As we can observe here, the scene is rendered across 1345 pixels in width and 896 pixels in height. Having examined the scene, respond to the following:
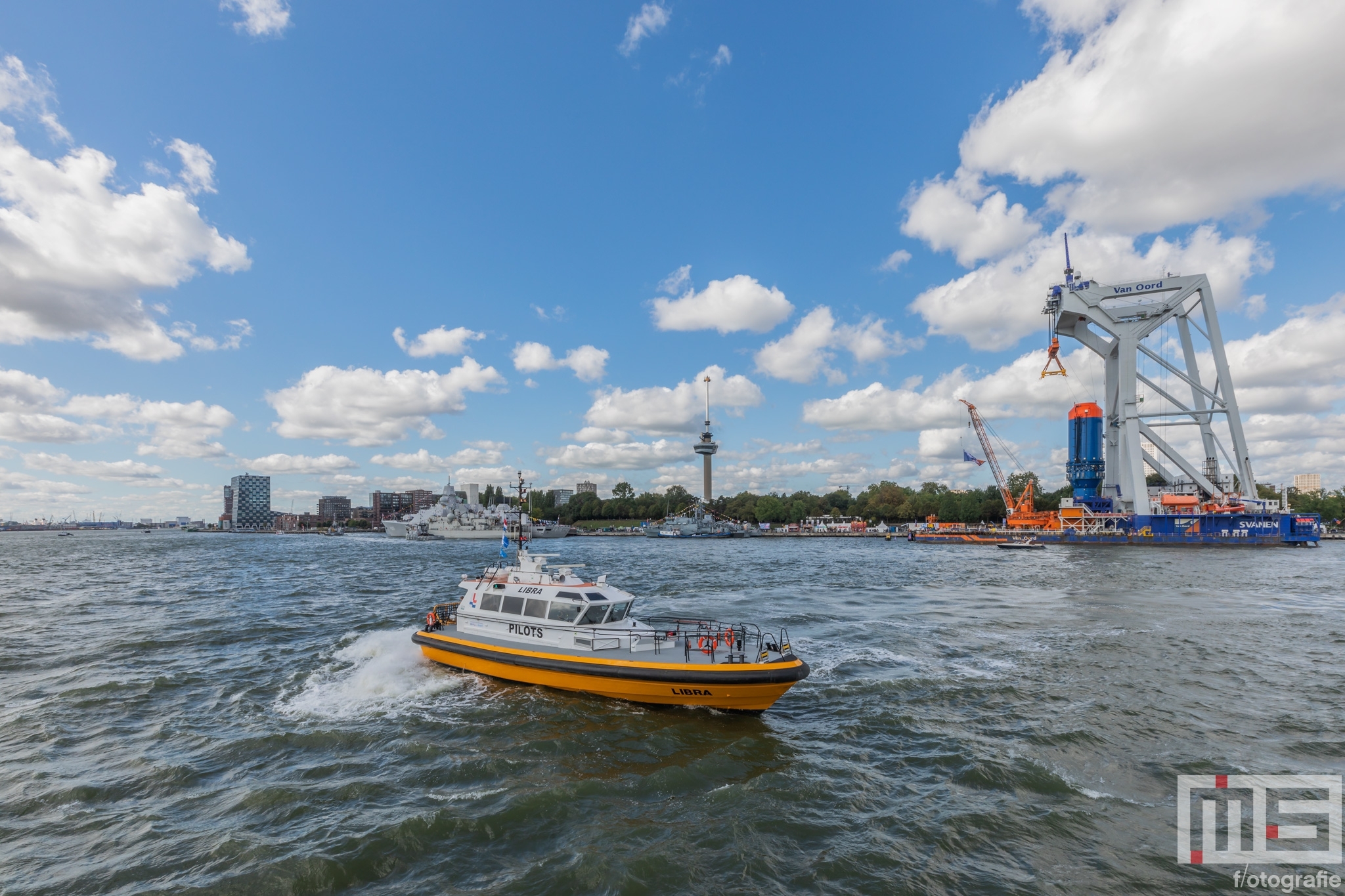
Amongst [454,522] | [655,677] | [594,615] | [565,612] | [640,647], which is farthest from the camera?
[454,522]

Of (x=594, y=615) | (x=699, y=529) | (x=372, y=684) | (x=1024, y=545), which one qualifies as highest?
(x=594, y=615)

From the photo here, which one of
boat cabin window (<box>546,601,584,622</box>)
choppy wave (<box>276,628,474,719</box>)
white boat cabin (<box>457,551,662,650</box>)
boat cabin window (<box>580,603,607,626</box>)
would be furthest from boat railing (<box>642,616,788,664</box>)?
choppy wave (<box>276,628,474,719</box>)

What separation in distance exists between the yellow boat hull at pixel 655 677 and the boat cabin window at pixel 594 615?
1.12 meters

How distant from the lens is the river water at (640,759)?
29.3 ft

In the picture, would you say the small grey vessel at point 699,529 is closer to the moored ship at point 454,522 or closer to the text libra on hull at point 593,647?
the moored ship at point 454,522

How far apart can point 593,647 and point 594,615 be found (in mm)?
946

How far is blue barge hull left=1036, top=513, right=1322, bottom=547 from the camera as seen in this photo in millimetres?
76312

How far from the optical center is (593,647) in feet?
52.6

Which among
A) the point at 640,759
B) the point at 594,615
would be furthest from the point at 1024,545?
the point at 640,759

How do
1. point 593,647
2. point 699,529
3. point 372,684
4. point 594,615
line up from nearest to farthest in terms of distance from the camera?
point 593,647 < point 594,615 < point 372,684 < point 699,529

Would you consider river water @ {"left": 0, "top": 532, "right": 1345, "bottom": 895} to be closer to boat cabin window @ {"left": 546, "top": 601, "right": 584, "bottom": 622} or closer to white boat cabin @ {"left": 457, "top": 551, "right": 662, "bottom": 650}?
white boat cabin @ {"left": 457, "top": 551, "right": 662, "bottom": 650}

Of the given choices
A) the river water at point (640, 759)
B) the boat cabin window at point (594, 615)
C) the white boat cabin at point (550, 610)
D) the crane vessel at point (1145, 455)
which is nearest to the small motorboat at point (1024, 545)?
the crane vessel at point (1145, 455)

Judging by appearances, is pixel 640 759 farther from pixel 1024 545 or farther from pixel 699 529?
pixel 699 529

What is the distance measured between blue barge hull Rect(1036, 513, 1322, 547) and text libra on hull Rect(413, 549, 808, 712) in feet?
287
